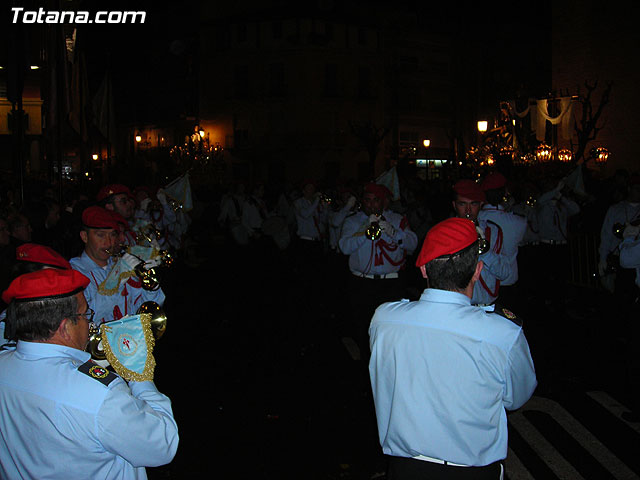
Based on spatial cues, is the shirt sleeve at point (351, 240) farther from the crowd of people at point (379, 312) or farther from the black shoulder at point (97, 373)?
the black shoulder at point (97, 373)

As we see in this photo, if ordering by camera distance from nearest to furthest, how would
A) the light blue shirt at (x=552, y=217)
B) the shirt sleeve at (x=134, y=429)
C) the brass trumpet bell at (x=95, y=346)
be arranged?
the shirt sleeve at (x=134, y=429), the brass trumpet bell at (x=95, y=346), the light blue shirt at (x=552, y=217)

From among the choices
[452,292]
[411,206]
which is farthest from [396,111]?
[452,292]

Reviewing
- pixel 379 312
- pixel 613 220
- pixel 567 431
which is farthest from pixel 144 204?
pixel 379 312

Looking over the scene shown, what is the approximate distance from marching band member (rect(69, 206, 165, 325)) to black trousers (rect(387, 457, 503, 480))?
2518mm

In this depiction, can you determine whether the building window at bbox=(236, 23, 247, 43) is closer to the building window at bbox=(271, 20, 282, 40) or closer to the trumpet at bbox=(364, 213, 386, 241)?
the building window at bbox=(271, 20, 282, 40)

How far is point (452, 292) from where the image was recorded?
2703 mm

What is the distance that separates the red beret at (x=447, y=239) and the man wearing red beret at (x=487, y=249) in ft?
8.17

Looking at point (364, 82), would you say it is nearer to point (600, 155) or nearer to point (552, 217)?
point (600, 155)

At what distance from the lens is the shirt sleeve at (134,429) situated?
2.23m

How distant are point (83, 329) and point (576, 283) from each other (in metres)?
9.91

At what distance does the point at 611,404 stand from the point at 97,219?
479cm

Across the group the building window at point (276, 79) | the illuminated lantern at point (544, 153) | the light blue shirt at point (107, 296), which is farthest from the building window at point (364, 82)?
the light blue shirt at point (107, 296)

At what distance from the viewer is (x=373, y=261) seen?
6852 millimetres

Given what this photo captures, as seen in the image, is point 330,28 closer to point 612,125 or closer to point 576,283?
point 612,125
